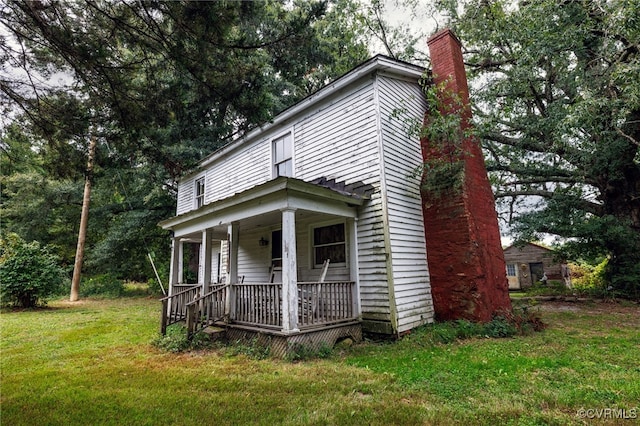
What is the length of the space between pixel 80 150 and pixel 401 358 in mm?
6529

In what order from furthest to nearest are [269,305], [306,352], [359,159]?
[359,159] → [269,305] → [306,352]

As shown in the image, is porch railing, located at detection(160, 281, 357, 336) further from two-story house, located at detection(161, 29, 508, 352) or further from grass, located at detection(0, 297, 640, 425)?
grass, located at detection(0, 297, 640, 425)

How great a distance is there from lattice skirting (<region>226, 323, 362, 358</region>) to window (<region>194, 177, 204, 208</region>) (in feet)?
27.1

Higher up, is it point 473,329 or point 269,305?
point 269,305

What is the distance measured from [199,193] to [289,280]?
397 inches

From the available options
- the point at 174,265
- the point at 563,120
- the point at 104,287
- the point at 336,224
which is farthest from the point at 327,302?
the point at 104,287

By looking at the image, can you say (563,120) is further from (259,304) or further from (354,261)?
(259,304)

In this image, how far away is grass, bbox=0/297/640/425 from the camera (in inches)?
135

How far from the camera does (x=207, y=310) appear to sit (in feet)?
23.7

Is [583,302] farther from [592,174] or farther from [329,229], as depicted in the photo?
[329,229]

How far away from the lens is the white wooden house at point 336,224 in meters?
6.32

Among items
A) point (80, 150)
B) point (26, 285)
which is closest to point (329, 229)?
point (80, 150)

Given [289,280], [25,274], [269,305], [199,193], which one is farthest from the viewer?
[199,193]

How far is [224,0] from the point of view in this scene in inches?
158
